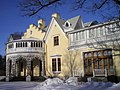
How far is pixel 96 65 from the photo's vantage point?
26.3 metres

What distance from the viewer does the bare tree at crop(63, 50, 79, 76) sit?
94.6 feet

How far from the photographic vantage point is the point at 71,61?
1168 inches

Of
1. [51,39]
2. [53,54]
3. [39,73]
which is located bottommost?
[39,73]

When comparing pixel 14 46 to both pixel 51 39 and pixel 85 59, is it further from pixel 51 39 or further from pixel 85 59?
pixel 85 59

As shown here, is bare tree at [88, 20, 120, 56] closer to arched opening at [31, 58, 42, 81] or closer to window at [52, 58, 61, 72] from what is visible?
window at [52, 58, 61, 72]

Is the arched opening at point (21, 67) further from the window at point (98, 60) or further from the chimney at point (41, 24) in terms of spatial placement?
the window at point (98, 60)

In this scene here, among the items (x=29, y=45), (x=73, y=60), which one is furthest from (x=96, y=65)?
(x=29, y=45)

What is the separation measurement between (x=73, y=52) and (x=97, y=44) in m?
4.30

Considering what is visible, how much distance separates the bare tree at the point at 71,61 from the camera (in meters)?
28.8

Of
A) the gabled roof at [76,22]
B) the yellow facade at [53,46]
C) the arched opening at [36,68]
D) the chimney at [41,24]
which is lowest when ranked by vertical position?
the arched opening at [36,68]

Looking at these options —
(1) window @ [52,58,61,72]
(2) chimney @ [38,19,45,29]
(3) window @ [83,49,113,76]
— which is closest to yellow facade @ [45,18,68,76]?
(1) window @ [52,58,61,72]

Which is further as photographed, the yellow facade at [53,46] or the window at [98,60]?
the yellow facade at [53,46]

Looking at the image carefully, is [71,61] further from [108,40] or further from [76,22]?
[76,22]

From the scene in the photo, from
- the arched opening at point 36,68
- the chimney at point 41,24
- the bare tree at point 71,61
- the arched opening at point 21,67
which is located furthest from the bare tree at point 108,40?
the chimney at point 41,24
